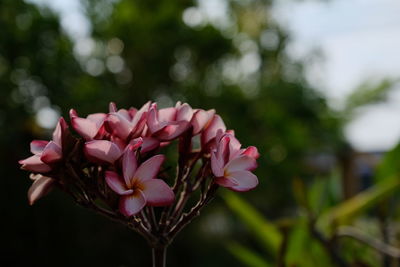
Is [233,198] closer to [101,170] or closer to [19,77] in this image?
[101,170]

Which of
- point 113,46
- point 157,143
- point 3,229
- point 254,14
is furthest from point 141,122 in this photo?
point 254,14

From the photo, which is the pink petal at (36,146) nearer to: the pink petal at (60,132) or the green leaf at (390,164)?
the pink petal at (60,132)

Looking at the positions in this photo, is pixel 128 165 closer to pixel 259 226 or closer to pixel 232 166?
pixel 232 166

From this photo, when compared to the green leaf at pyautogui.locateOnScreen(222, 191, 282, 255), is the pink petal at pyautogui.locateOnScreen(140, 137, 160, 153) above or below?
above

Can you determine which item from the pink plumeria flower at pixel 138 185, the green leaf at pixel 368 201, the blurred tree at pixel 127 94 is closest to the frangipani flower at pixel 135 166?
the pink plumeria flower at pixel 138 185

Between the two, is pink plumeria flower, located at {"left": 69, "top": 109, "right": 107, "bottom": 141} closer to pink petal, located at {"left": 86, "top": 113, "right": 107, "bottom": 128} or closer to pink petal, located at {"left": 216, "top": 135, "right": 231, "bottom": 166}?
pink petal, located at {"left": 86, "top": 113, "right": 107, "bottom": 128}

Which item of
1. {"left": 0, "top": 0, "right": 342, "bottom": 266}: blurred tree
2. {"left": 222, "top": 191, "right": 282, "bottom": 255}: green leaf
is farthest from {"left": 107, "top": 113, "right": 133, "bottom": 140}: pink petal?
{"left": 0, "top": 0, "right": 342, "bottom": 266}: blurred tree
